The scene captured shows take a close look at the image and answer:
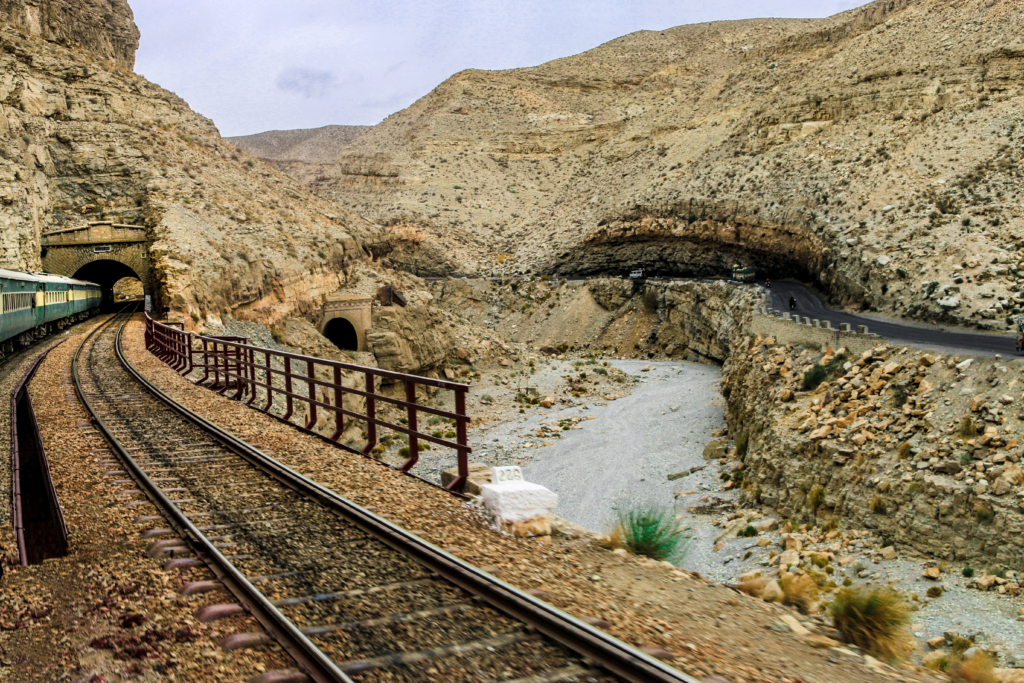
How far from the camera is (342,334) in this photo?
4078 centimetres

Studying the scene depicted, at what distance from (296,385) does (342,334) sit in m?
14.8

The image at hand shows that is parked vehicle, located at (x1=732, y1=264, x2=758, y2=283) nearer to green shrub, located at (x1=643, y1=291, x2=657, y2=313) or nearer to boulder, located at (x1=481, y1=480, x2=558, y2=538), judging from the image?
green shrub, located at (x1=643, y1=291, x2=657, y2=313)

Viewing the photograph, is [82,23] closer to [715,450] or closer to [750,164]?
[750,164]

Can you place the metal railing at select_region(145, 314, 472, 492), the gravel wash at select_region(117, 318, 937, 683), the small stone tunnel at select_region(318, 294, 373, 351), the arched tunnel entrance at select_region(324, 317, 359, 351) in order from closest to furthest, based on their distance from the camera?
the gravel wash at select_region(117, 318, 937, 683) → the metal railing at select_region(145, 314, 472, 492) → the small stone tunnel at select_region(318, 294, 373, 351) → the arched tunnel entrance at select_region(324, 317, 359, 351)

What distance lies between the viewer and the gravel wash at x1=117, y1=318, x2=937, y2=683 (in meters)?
4.58

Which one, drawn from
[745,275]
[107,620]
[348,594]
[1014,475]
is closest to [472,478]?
[348,594]

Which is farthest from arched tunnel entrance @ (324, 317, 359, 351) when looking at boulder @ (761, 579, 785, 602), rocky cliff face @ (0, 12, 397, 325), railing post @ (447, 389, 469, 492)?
boulder @ (761, 579, 785, 602)

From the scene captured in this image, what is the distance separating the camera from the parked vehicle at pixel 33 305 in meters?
21.0

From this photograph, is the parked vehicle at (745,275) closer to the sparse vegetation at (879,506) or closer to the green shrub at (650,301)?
the green shrub at (650,301)

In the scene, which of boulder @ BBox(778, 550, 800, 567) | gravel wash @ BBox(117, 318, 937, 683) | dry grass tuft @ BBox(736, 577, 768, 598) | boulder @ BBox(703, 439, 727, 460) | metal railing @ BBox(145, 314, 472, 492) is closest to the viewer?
gravel wash @ BBox(117, 318, 937, 683)

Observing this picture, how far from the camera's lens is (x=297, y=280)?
36875 mm

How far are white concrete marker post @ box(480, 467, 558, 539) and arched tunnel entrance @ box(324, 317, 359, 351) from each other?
3306 centimetres

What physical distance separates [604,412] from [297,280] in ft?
57.2

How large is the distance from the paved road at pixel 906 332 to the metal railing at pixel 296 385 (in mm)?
14433
